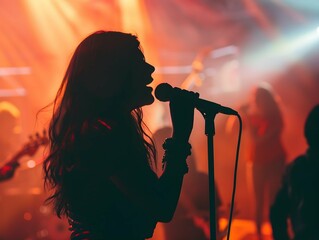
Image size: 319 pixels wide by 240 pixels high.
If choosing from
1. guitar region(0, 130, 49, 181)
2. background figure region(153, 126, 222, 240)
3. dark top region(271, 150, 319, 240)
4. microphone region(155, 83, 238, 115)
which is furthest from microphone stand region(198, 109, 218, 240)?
guitar region(0, 130, 49, 181)

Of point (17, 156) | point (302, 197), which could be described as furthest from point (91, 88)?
point (17, 156)

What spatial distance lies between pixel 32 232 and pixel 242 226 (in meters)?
3.32

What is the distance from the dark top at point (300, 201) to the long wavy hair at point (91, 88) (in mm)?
1472

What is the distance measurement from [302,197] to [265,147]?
3.55 metres

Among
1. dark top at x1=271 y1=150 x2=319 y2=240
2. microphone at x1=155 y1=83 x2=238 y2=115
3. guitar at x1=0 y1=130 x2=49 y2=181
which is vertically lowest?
dark top at x1=271 y1=150 x2=319 y2=240

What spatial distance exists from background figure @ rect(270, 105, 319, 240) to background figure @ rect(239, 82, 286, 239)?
3.31 m

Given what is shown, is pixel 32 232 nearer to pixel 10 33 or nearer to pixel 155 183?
pixel 10 33

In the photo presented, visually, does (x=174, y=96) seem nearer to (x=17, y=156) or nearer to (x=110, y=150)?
(x=110, y=150)

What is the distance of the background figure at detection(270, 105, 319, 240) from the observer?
2953 mm

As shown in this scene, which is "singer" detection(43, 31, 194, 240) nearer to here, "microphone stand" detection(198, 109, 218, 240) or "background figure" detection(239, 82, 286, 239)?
"microphone stand" detection(198, 109, 218, 240)

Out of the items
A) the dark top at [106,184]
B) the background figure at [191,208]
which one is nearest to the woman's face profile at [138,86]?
the dark top at [106,184]

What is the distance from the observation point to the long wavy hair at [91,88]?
1.93 meters

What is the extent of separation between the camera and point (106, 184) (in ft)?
6.00

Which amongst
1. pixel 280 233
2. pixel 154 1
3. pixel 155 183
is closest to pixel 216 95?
pixel 154 1
